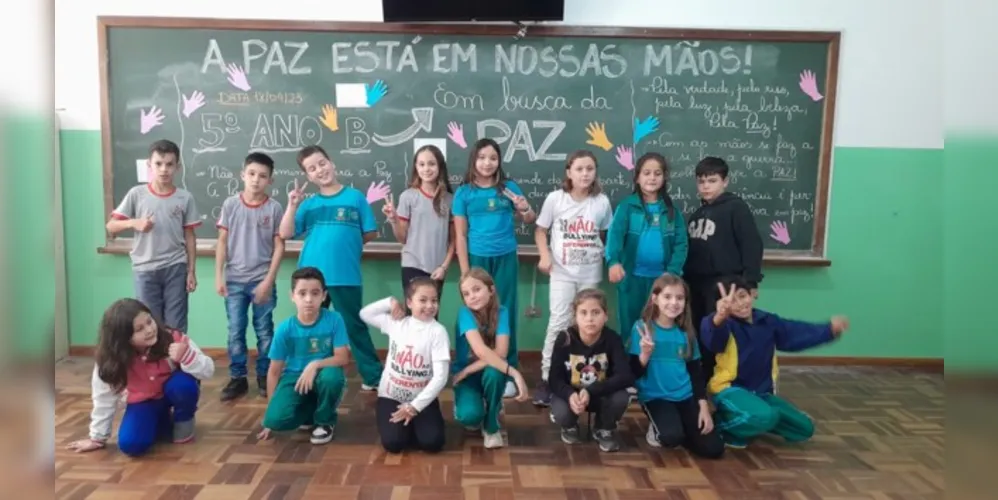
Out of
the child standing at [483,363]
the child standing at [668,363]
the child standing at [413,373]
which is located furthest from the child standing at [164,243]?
the child standing at [668,363]

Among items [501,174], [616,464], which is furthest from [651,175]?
[616,464]

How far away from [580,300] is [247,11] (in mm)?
2494

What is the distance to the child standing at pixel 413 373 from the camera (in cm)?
269

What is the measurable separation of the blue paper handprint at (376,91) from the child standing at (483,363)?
4.78 feet

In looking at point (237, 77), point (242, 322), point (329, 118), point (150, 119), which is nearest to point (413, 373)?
point (242, 322)

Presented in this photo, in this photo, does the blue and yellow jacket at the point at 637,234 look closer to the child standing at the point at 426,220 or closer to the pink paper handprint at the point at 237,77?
the child standing at the point at 426,220

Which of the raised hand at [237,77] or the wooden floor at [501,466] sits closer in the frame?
the wooden floor at [501,466]

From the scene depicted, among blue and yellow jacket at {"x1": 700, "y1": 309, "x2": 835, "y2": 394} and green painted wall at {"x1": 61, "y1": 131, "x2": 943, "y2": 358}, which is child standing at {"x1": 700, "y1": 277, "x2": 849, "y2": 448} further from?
green painted wall at {"x1": 61, "y1": 131, "x2": 943, "y2": 358}

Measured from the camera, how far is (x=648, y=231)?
3.31 meters

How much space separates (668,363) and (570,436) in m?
0.51

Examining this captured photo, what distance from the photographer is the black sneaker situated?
3.31 m

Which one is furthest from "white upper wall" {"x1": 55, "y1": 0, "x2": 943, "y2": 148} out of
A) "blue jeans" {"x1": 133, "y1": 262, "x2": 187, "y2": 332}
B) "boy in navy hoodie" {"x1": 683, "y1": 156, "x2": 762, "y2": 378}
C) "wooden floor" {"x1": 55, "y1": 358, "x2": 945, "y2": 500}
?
"wooden floor" {"x1": 55, "y1": 358, "x2": 945, "y2": 500}

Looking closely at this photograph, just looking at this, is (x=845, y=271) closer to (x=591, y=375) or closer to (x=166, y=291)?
(x=591, y=375)

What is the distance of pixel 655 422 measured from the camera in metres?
2.78
